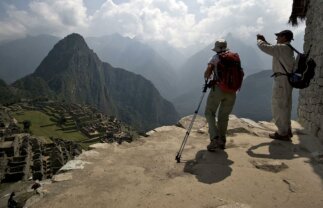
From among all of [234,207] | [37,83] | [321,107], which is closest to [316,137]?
[321,107]

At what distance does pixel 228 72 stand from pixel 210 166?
1.87m

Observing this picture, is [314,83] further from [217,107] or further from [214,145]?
[214,145]

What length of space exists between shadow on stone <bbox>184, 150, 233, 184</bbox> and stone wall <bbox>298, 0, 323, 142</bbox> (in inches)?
109

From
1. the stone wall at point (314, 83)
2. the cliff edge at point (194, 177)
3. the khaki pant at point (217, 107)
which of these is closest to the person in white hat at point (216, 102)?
the khaki pant at point (217, 107)

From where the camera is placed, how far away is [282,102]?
719 centimetres

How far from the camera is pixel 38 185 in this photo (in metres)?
5.42

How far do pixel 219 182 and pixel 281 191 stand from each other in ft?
2.95

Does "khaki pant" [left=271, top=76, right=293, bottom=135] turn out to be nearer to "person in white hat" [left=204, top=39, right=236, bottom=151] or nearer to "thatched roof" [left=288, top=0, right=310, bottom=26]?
"person in white hat" [left=204, top=39, right=236, bottom=151]

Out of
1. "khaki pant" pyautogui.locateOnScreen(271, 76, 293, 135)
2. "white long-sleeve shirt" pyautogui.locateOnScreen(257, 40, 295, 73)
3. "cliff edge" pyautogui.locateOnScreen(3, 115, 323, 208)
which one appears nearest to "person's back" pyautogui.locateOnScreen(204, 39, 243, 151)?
"cliff edge" pyautogui.locateOnScreen(3, 115, 323, 208)

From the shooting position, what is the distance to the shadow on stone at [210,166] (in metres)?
5.18

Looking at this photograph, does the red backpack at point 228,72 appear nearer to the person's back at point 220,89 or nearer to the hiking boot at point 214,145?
the person's back at point 220,89

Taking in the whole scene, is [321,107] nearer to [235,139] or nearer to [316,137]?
[316,137]

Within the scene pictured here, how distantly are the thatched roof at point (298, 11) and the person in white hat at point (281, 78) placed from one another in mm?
4638

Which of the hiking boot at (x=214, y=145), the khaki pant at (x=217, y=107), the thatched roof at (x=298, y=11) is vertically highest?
the thatched roof at (x=298, y=11)
